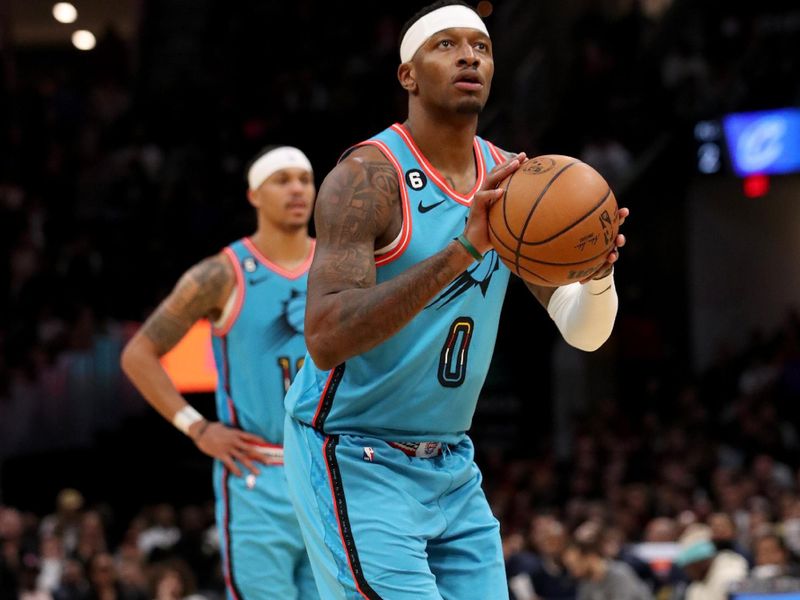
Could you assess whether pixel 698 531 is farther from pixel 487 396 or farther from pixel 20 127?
pixel 20 127

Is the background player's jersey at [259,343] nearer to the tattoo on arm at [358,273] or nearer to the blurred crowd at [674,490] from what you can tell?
the tattoo on arm at [358,273]

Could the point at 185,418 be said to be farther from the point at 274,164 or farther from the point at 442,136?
the point at 442,136

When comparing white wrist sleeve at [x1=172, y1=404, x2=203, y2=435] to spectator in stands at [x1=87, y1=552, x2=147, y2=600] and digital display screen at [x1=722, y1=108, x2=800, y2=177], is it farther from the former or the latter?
digital display screen at [x1=722, y1=108, x2=800, y2=177]

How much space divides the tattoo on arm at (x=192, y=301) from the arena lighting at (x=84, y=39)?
2001 centimetres

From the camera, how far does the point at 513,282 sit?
1928 centimetres

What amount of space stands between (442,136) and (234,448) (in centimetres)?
245

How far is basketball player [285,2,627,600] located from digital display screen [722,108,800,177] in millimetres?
14619

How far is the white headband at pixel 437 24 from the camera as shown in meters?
4.68

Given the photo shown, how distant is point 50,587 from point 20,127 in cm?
984

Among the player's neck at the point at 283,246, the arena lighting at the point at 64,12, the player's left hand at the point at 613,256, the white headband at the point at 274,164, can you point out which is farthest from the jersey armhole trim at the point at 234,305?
the arena lighting at the point at 64,12

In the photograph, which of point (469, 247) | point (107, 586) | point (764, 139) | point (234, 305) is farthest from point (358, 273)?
point (764, 139)

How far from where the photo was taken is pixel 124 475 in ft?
58.6

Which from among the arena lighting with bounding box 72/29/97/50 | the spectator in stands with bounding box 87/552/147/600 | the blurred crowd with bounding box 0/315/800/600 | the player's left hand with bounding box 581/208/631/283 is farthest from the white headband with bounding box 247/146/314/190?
the arena lighting with bounding box 72/29/97/50

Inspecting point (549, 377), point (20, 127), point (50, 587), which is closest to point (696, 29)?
point (549, 377)
